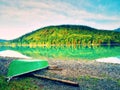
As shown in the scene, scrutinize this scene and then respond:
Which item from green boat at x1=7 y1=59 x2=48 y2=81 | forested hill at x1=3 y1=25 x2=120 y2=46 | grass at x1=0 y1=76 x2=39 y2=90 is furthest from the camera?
forested hill at x1=3 y1=25 x2=120 y2=46

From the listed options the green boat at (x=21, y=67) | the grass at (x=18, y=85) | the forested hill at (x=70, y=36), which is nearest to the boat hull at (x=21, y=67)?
the green boat at (x=21, y=67)

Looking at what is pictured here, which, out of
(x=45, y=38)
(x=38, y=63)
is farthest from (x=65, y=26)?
(x=38, y=63)

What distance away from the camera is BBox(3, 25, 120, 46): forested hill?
3687 inches

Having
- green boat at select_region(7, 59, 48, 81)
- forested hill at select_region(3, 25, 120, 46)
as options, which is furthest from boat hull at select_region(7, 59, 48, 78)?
forested hill at select_region(3, 25, 120, 46)

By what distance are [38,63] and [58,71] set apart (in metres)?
1.34

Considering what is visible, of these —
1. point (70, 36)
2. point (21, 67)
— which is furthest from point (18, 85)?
point (70, 36)

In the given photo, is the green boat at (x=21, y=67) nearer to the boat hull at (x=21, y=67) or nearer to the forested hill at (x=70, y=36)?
the boat hull at (x=21, y=67)

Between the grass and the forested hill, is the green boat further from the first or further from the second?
the forested hill

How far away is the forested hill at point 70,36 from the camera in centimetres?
9364

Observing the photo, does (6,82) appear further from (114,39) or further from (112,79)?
(114,39)

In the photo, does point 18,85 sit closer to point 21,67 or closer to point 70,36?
point 21,67

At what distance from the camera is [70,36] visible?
107 metres

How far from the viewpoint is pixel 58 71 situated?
1411 cm

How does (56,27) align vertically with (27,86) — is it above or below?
above
